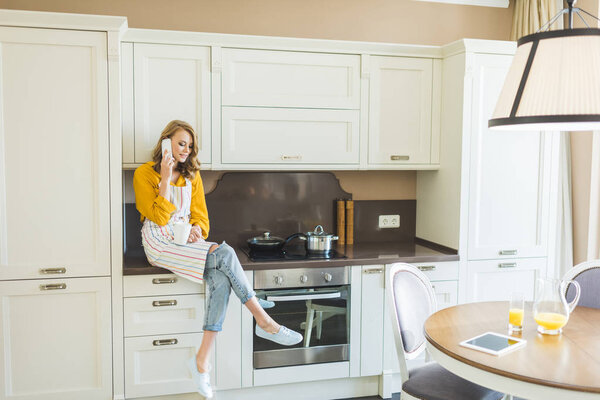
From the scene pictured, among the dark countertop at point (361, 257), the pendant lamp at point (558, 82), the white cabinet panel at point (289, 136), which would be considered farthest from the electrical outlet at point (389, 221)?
the pendant lamp at point (558, 82)

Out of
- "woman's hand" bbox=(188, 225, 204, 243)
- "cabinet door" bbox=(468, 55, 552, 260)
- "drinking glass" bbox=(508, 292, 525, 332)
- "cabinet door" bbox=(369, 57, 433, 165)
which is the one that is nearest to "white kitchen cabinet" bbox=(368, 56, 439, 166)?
"cabinet door" bbox=(369, 57, 433, 165)

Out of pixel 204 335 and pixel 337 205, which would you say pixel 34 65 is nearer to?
pixel 204 335

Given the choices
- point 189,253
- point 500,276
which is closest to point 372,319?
point 500,276

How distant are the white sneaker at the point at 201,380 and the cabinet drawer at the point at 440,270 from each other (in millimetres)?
1383

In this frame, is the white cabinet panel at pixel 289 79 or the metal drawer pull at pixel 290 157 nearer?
the white cabinet panel at pixel 289 79

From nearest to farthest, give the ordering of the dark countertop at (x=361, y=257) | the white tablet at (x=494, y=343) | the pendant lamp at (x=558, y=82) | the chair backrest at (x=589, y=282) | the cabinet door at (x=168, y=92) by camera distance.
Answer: the pendant lamp at (x=558, y=82)
the white tablet at (x=494, y=343)
the chair backrest at (x=589, y=282)
the dark countertop at (x=361, y=257)
the cabinet door at (x=168, y=92)

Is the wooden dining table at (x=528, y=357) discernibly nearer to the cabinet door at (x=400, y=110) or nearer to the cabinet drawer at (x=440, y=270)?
the cabinet drawer at (x=440, y=270)

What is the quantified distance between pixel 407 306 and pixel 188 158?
143 cm

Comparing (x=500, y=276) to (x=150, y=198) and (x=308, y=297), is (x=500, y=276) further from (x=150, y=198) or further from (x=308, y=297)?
(x=150, y=198)

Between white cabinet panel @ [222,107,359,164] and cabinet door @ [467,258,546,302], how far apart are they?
40.8 inches

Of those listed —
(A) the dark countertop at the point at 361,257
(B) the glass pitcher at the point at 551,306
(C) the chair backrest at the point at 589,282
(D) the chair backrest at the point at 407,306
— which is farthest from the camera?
(A) the dark countertop at the point at 361,257

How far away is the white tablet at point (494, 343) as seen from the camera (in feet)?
6.04

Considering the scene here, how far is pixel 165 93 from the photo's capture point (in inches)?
122

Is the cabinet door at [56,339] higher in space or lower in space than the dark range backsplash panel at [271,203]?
lower
